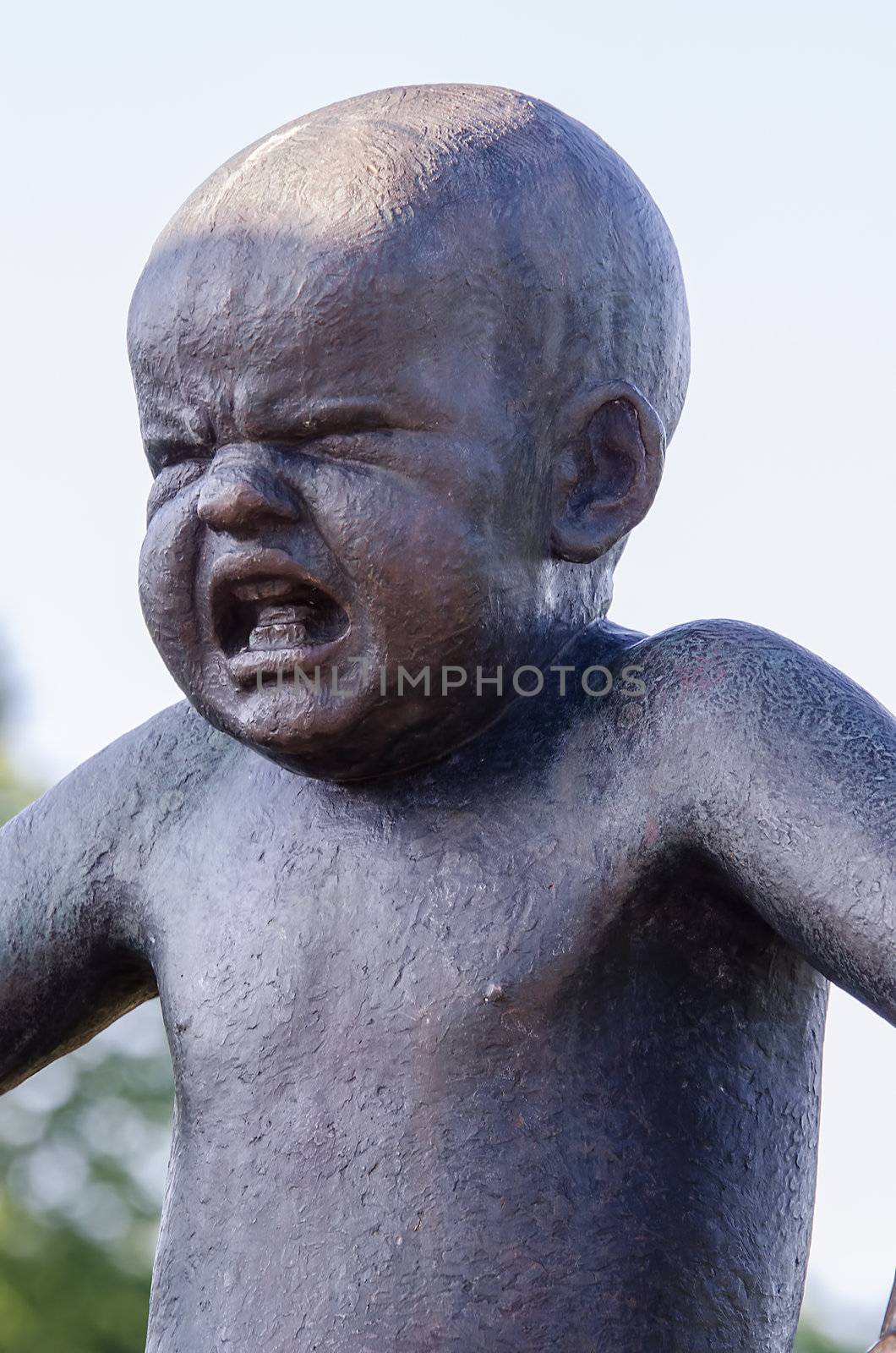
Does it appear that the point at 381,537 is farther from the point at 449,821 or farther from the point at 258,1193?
the point at 258,1193

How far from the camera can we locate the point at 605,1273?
7.16 feet

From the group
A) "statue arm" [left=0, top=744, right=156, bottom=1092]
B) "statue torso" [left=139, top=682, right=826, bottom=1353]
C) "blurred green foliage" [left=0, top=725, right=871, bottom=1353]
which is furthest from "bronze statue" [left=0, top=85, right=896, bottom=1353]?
"blurred green foliage" [left=0, top=725, right=871, bottom=1353]

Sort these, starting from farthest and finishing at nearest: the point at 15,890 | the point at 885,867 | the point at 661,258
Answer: the point at 15,890, the point at 661,258, the point at 885,867

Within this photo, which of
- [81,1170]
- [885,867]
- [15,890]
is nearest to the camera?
[885,867]

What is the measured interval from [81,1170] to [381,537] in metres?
10.5

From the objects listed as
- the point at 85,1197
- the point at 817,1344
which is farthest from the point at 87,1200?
the point at 817,1344

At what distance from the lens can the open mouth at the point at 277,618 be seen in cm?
226

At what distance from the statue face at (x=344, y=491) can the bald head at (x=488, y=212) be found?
0.02m

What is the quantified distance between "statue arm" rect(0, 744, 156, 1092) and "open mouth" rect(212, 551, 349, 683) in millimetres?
484

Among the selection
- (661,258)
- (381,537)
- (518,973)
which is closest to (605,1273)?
(518,973)

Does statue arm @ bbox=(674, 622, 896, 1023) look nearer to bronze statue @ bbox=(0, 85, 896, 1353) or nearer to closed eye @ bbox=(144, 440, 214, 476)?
bronze statue @ bbox=(0, 85, 896, 1353)

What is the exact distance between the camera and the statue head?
223 centimetres

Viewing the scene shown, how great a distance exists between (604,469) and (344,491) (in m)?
0.36

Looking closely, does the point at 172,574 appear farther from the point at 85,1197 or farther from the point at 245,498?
the point at 85,1197
